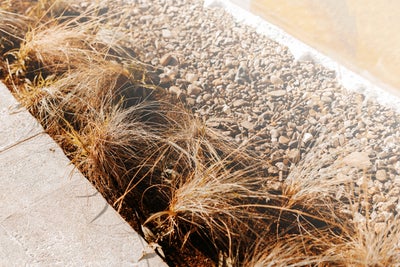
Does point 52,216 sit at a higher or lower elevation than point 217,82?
lower

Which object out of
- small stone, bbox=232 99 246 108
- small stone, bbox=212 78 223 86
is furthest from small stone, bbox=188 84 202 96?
small stone, bbox=232 99 246 108

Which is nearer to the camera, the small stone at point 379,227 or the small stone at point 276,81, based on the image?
the small stone at point 379,227

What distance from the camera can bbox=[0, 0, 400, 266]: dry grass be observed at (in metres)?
2.48

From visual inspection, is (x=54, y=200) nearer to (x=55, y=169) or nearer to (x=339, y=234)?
(x=55, y=169)

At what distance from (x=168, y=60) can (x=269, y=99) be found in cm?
74

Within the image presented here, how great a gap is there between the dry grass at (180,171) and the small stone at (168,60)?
13 centimetres

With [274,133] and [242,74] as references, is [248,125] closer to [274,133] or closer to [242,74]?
[274,133]

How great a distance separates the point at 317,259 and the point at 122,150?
113 centimetres

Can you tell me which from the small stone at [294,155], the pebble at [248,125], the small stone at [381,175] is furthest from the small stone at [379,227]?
the pebble at [248,125]

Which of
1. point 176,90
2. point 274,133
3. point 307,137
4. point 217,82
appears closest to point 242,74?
point 217,82

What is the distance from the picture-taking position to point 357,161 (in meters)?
2.82

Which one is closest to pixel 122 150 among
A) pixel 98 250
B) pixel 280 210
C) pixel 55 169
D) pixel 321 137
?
pixel 55 169

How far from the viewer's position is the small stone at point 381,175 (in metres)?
2.79

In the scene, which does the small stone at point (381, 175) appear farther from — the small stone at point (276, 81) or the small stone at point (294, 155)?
the small stone at point (276, 81)
